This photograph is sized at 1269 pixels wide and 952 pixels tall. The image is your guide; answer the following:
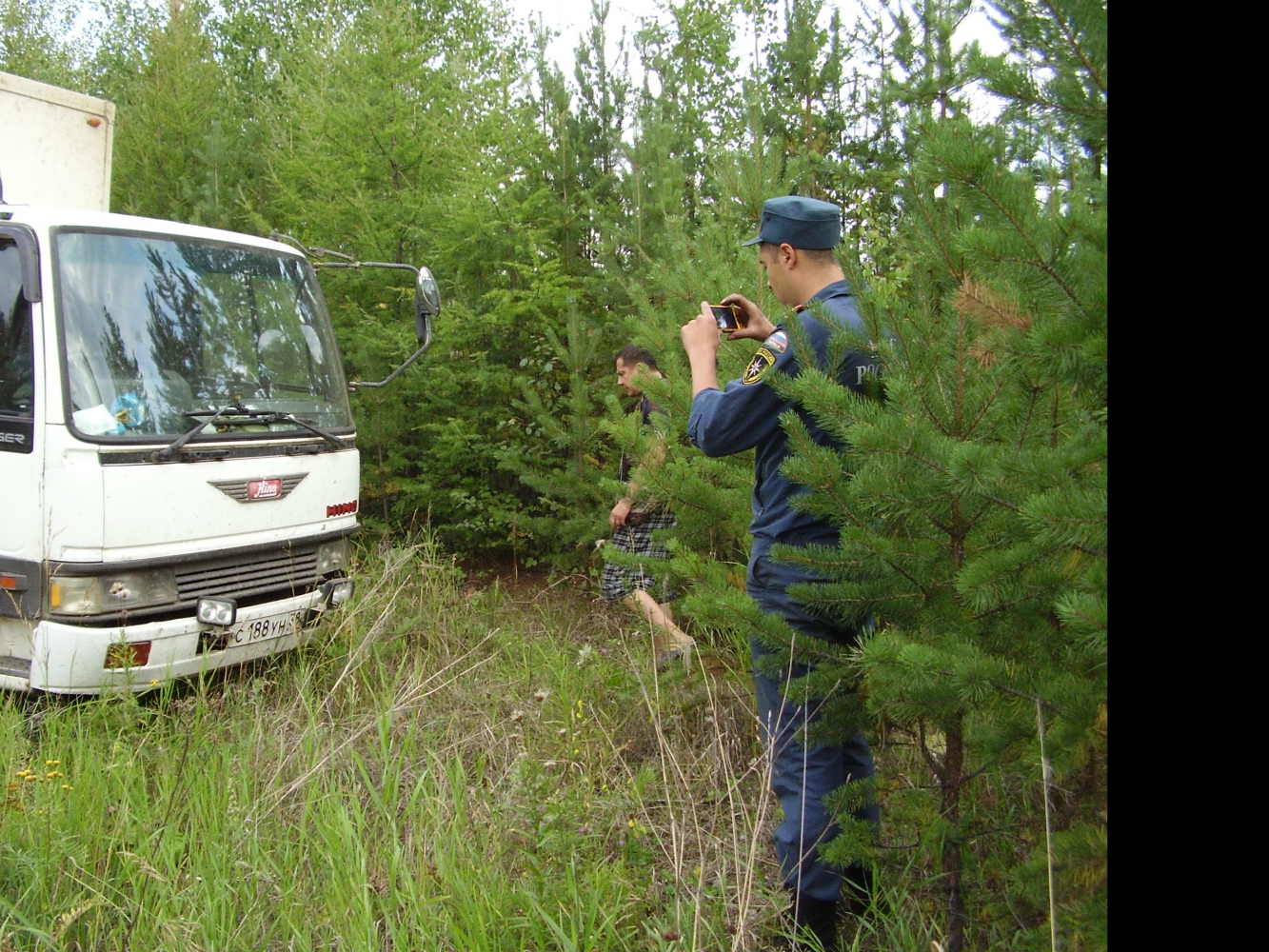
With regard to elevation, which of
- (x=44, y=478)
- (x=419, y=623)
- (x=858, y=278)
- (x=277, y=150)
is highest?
(x=277, y=150)

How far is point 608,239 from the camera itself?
7.83 meters

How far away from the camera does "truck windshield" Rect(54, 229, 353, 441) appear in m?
4.32

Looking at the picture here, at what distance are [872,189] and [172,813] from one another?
4.73m

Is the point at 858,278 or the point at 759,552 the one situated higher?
the point at 858,278

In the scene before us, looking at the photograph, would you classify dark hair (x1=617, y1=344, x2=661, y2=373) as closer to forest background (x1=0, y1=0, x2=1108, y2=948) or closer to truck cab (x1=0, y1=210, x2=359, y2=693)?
forest background (x1=0, y1=0, x2=1108, y2=948)

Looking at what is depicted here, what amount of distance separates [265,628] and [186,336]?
1.40 metres

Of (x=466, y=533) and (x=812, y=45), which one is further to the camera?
(x=466, y=533)

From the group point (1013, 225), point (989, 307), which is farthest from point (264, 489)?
point (1013, 225)

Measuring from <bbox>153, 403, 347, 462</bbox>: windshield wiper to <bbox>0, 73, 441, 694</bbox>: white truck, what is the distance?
0.03ft

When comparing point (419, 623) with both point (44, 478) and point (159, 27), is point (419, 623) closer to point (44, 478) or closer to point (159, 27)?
point (44, 478)

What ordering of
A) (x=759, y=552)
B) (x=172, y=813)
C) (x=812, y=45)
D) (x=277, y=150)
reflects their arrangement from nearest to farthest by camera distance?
(x=759, y=552) < (x=172, y=813) < (x=812, y=45) < (x=277, y=150)

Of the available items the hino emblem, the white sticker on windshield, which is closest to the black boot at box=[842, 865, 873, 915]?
the hino emblem

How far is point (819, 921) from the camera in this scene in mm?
2699
